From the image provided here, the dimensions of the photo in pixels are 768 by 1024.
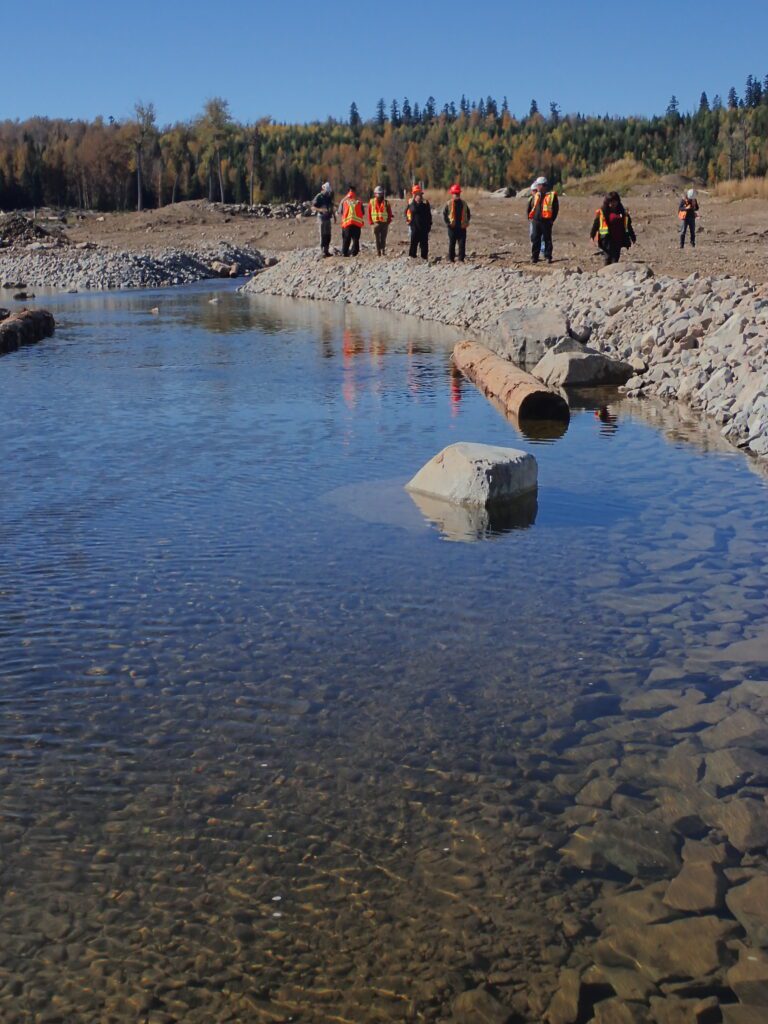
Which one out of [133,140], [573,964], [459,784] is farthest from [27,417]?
[133,140]

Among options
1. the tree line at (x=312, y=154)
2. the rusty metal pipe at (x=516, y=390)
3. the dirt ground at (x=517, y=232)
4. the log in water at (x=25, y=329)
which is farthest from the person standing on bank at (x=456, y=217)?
the tree line at (x=312, y=154)

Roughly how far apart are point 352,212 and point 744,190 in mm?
20113

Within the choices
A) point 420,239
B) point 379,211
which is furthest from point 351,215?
point 420,239

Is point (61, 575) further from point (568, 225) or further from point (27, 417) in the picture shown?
point (568, 225)

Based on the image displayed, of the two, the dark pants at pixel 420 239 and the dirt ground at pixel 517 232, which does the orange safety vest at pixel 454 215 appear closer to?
the dirt ground at pixel 517 232

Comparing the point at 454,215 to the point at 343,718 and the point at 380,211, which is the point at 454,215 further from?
the point at 343,718

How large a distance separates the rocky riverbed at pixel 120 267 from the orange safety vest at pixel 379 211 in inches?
487

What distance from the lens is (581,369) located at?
47.6 feet

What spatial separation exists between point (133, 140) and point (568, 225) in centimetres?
4927

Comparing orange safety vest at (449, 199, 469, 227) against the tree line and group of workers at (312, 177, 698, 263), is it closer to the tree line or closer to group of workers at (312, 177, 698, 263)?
group of workers at (312, 177, 698, 263)

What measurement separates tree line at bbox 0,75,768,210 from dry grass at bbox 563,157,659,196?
1223 cm

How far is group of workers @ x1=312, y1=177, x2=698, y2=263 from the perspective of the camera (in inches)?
830

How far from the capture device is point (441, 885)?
3.78 metres

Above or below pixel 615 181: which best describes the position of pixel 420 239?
below
